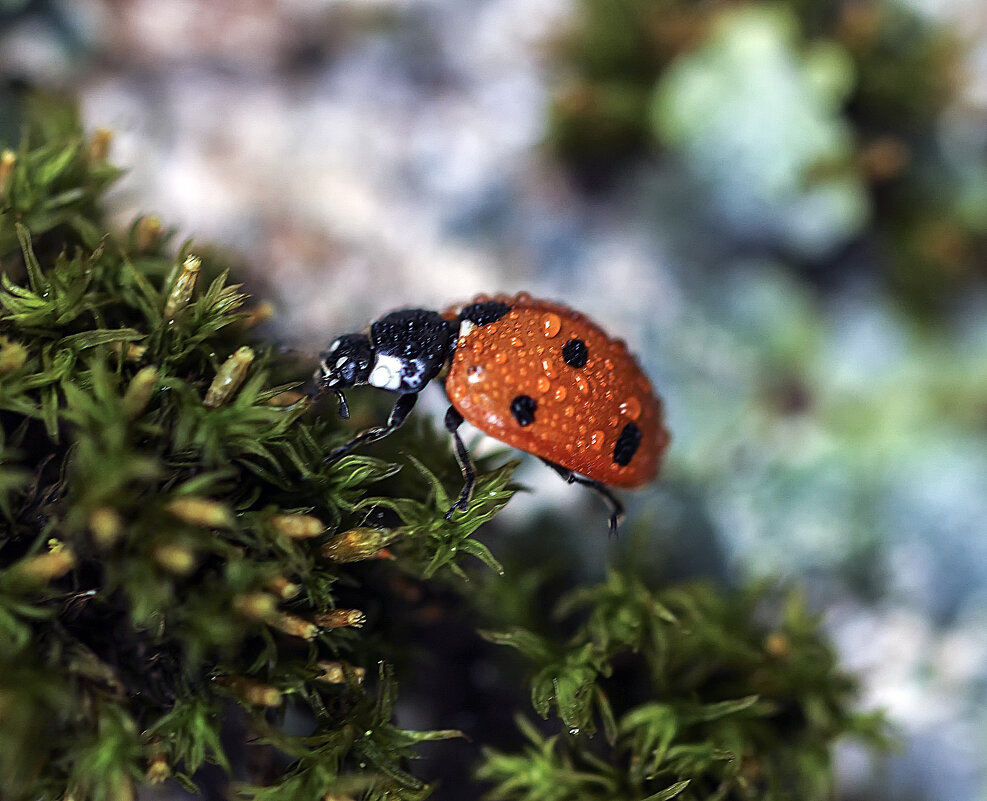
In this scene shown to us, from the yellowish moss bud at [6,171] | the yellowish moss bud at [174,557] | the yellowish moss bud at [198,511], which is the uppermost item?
the yellowish moss bud at [6,171]

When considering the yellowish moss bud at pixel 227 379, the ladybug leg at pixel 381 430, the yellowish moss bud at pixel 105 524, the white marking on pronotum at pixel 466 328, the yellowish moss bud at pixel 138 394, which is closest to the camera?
the yellowish moss bud at pixel 105 524

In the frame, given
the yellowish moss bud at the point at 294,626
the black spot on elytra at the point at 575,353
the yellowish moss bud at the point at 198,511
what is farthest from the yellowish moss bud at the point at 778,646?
the yellowish moss bud at the point at 198,511

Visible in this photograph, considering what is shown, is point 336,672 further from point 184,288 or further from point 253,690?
point 184,288

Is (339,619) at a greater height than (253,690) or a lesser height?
greater

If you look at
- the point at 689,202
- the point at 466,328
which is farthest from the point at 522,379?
the point at 689,202

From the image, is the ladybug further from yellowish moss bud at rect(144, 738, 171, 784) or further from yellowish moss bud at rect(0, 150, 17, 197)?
yellowish moss bud at rect(0, 150, 17, 197)

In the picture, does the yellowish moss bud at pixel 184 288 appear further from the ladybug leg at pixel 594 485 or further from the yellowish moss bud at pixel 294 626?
the ladybug leg at pixel 594 485

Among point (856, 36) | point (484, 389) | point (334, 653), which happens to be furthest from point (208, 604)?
point (856, 36)
